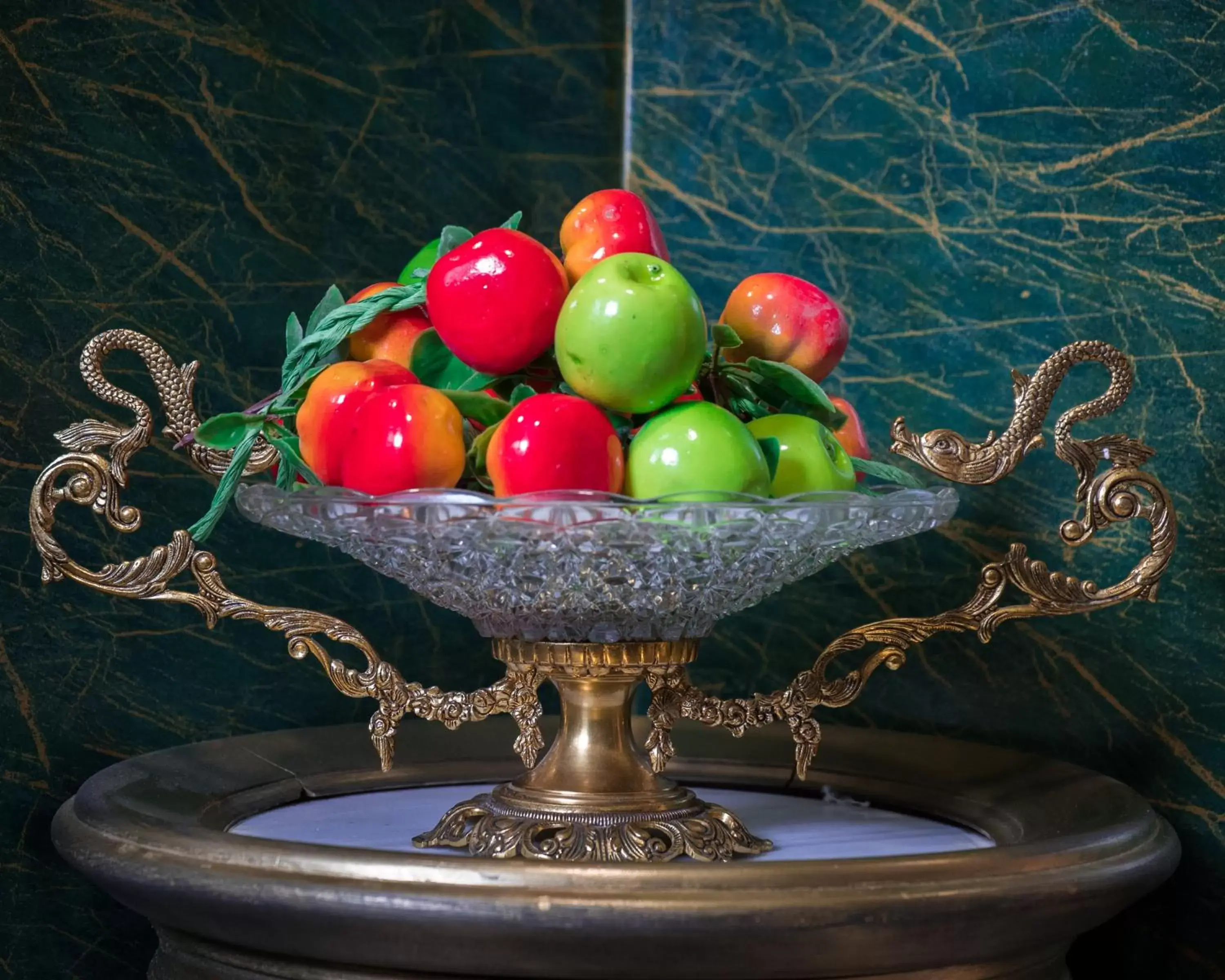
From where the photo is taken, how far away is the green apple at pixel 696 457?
751 millimetres

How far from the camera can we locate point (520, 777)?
35.8 inches

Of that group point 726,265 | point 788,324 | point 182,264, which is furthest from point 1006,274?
point 182,264

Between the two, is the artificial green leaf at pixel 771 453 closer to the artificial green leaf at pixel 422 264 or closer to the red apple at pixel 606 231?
the red apple at pixel 606 231

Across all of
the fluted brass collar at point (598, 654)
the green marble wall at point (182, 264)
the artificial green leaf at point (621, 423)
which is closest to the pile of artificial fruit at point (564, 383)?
the artificial green leaf at point (621, 423)

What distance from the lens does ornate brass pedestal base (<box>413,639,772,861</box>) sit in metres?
0.84

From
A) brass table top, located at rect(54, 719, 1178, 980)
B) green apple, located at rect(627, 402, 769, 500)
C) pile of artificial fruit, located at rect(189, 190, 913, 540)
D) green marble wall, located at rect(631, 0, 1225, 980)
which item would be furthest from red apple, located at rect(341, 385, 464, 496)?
green marble wall, located at rect(631, 0, 1225, 980)

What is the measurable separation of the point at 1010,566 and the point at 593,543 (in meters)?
0.33

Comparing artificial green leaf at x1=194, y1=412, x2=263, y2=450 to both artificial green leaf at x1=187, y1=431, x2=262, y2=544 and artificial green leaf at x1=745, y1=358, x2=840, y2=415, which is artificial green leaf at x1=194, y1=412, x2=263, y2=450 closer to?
artificial green leaf at x1=187, y1=431, x2=262, y2=544

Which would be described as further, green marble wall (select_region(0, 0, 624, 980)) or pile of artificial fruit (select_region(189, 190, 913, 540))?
green marble wall (select_region(0, 0, 624, 980))

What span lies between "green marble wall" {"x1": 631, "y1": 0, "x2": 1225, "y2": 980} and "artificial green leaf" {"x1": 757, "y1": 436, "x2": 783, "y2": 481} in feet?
1.51

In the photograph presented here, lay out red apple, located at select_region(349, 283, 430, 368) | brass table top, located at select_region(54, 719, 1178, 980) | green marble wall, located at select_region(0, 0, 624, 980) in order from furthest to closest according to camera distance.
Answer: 1. green marble wall, located at select_region(0, 0, 624, 980)
2. red apple, located at select_region(349, 283, 430, 368)
3. brass table top, located at select_region(54, 719, 1178, 980)

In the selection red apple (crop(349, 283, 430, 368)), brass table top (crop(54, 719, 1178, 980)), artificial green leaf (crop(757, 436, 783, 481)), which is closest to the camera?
brass table top (crop(54, 719, 1178, 980))

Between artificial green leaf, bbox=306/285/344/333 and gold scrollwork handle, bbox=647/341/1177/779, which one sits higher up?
artificial green leaf, bbox=306/285/344/333

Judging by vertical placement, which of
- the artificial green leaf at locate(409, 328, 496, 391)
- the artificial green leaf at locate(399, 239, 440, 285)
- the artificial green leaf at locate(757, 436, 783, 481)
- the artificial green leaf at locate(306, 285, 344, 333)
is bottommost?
the artificial green leaf at locate(757, 436, 783, 481)
